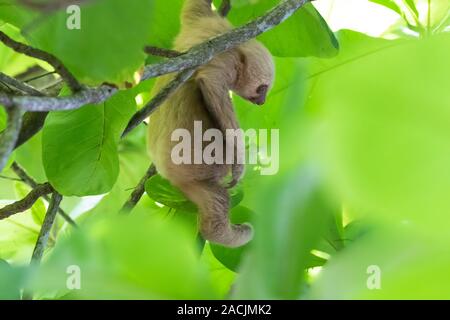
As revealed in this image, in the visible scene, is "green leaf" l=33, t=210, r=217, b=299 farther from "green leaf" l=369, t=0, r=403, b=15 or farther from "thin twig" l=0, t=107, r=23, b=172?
"green leaf" l=369, t=0, r=403, b=15

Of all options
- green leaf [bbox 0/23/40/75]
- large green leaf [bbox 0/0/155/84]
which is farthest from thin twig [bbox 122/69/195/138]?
green leaf [bbox 0/23/40/75]

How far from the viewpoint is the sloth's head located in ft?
2.47

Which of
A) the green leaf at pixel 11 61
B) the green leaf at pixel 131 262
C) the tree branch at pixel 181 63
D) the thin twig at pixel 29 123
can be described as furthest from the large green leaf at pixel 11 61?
the green leaf at pixel 131 262

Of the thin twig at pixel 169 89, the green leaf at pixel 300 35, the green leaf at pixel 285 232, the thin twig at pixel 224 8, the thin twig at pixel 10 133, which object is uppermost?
the thin twig at pixel 224 8

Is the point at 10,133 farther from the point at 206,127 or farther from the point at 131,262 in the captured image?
the point at 206,127

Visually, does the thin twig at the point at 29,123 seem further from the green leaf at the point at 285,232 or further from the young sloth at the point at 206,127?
the green leaf at the point at 285,232

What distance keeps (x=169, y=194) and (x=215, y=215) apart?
0.07 metres

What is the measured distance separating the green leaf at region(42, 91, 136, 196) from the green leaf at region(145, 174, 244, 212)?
53mm

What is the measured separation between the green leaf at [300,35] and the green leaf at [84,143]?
0.70 ft

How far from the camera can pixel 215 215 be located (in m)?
0.71

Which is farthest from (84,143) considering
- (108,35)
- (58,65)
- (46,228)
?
(108,35)

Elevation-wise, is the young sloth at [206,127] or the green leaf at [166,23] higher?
the green leaf at [166,23]

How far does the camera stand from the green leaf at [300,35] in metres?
0.74
